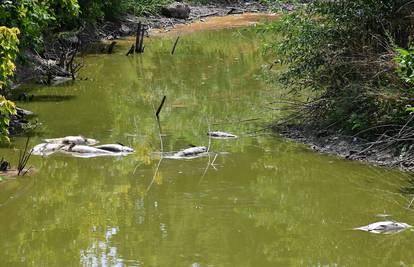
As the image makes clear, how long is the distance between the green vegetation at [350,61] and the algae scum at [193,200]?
2.47 ft

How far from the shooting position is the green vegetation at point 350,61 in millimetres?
10031

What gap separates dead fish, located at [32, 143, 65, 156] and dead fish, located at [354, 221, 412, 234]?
16.2ft

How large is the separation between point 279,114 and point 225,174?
3.59 m

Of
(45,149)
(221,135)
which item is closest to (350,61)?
(221,135)

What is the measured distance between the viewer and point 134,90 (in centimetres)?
1594

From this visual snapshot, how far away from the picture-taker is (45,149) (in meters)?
10.6

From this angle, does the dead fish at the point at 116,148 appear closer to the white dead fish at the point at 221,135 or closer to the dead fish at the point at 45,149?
the dead fish at the point at 45,149

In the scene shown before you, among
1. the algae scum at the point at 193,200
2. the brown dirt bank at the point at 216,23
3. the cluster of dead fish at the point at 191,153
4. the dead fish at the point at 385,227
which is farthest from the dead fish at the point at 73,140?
the brown dirt bank at the point at 216,23

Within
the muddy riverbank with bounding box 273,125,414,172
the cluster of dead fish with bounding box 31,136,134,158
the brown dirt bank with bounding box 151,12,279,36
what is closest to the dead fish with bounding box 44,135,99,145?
the cluster of dead fish with bounding box 31,136,134,158

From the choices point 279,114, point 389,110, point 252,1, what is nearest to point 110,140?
point 279,114

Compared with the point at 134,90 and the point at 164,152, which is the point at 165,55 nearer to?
the point at 134,90

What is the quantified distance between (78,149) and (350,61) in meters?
4.21

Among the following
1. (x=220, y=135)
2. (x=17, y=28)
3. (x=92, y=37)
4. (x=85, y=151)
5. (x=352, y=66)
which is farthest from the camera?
(x=92, y=37)

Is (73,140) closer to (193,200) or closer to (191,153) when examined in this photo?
(191,153)
